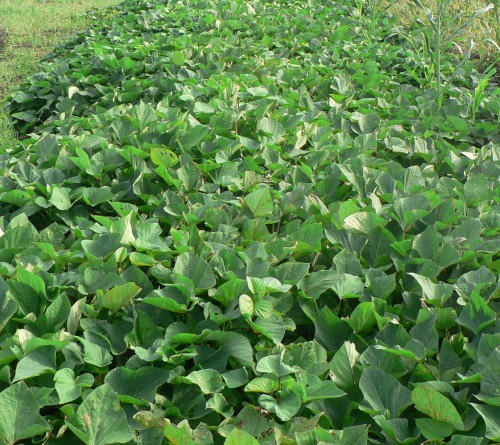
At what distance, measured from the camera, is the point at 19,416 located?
49.5 inches

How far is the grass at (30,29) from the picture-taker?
6.16 meters

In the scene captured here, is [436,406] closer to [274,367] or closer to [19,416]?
[274,367]

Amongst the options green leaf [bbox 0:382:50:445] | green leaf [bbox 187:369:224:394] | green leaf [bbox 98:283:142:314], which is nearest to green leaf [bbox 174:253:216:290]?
green leaf [bbox 98:283:142:314]

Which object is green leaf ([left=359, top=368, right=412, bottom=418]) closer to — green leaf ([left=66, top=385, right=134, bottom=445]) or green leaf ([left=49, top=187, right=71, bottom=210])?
green leaf ([left=66, top=385, right=134, bottom=445])

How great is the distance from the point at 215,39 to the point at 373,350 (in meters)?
3.43

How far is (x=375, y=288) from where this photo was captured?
5.61ft

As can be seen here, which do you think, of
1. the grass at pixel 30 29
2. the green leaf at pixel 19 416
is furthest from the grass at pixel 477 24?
the grass at pixel 30 29

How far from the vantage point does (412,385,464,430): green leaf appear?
127cm

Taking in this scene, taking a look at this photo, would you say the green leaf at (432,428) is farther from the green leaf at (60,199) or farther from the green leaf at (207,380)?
the green leaf at (60,199)

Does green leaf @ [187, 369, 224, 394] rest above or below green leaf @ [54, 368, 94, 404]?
below

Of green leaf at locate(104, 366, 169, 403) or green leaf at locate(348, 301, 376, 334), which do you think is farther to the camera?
green leaf at locate(348, 301, 376, 334)

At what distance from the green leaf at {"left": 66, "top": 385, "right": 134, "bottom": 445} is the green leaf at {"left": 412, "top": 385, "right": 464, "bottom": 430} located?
1.91 ft

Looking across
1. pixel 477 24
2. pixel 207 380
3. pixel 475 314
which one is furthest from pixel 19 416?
pixel 477 24

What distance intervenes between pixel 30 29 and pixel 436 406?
25.8 feet
